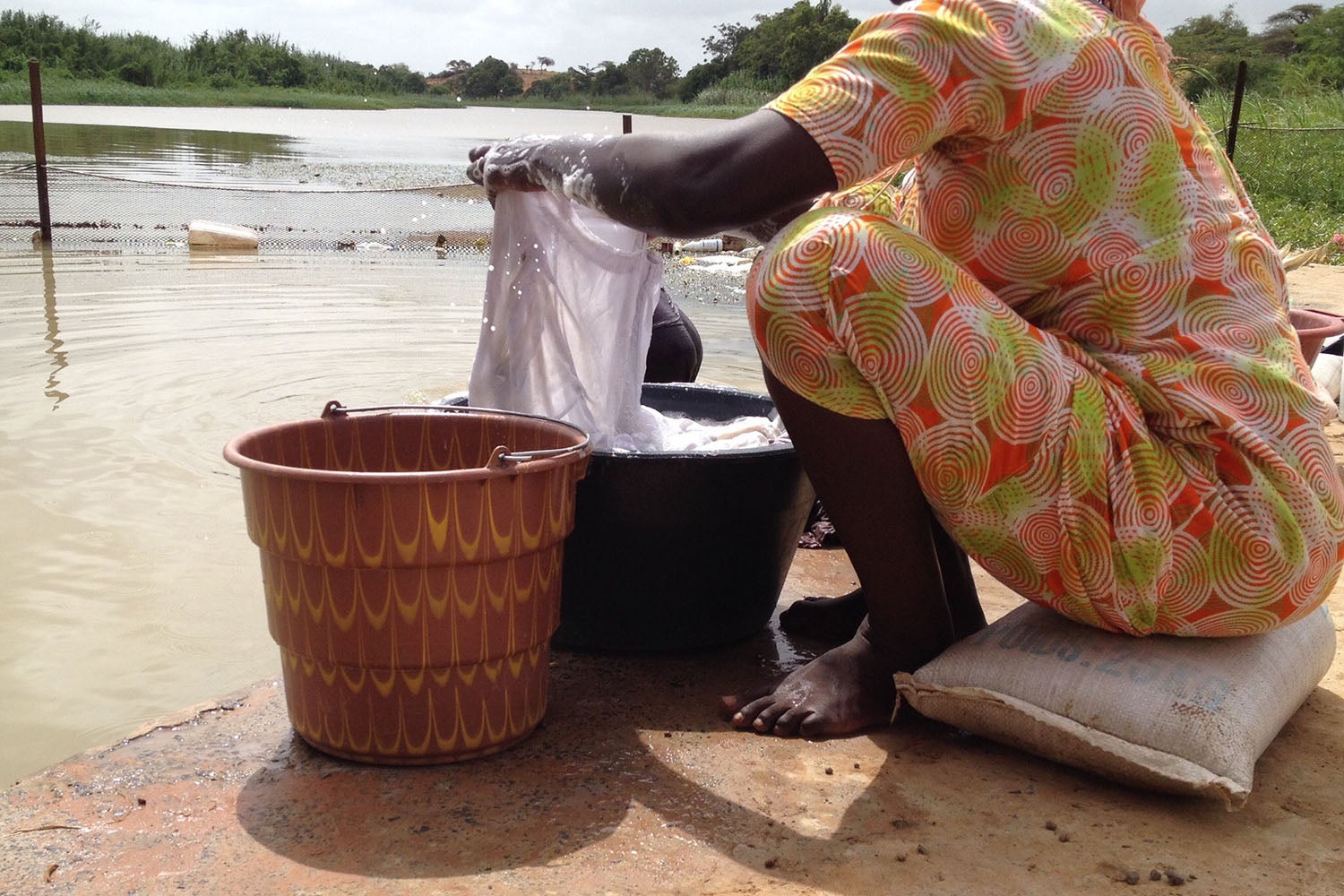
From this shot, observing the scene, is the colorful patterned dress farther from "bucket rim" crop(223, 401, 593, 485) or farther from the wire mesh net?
the wire mesh net

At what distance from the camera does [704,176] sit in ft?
5.38

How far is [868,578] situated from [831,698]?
207mm

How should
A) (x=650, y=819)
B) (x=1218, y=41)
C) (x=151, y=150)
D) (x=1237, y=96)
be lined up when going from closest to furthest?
(x=650, y=819), (x=1237, y=96), (x=151, y=150), (x=1218, y=41)

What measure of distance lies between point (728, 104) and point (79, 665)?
3792 cm

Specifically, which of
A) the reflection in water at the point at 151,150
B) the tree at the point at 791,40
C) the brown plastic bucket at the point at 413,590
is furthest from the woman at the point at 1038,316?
the tree at the point at 791,40

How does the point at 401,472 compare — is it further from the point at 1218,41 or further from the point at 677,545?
the point at 1218,41

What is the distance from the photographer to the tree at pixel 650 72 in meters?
A: 65.8

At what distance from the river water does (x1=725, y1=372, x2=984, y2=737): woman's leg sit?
107 centimetres

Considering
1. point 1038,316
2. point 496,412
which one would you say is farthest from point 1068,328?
point 496,412

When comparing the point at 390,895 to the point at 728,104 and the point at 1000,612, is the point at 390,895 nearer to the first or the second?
the point at 1000,612

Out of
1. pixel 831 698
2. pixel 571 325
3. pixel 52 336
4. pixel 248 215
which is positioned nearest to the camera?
pixel 831 698

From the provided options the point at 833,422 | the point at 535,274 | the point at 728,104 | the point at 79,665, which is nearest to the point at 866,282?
the point at 833,422

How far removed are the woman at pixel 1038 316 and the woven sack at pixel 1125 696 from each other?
60mm

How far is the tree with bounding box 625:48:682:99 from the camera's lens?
65812mm
